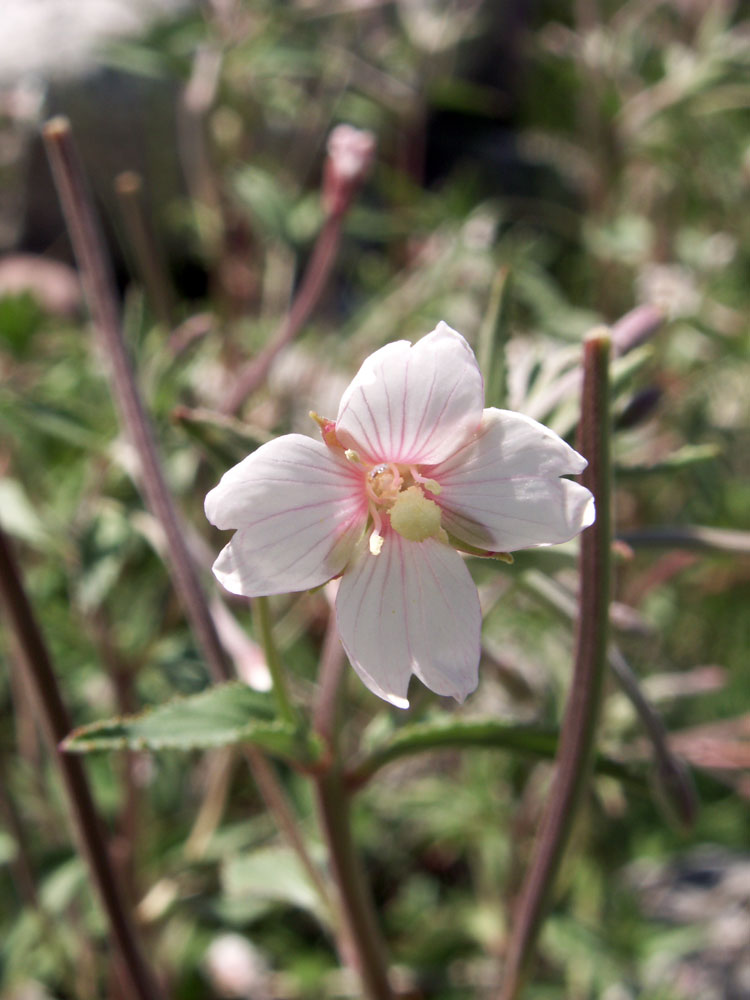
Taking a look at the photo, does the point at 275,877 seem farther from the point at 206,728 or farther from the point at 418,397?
the point at 418,397

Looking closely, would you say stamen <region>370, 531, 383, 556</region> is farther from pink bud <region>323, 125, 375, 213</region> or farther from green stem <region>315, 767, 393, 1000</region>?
pink bud <region>323, 125, 375, 213</region>

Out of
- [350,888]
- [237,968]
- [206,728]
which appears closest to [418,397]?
[206,728]

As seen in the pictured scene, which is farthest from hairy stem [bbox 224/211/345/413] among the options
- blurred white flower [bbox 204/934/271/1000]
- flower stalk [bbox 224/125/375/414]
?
blurred white flower [bbox 204/934/271/1000]

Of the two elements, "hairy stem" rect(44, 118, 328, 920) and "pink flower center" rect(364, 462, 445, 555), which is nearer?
"pink flower center" rect(364, 462, 445, 555)

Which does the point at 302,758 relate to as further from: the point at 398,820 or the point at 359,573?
the point at 398,820

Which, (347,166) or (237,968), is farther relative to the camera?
(237,968)

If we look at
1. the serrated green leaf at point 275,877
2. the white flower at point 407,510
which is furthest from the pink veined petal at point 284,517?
the serrated green leaf at point 275,877
